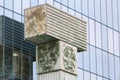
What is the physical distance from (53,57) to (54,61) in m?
0.36

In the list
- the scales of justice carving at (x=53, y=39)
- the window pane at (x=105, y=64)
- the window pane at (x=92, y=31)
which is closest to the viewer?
the scales of justice carving at (x=53, y=39)

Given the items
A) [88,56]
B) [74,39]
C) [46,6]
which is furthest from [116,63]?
[46,6]

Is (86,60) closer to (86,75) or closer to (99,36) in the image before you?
(86,75)

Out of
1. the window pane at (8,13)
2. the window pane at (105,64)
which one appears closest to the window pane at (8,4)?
the window pane at (8,13)

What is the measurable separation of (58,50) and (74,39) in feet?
8.26

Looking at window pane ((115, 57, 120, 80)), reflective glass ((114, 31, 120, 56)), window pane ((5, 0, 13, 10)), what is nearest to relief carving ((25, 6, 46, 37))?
window pane ((5, 0, 13, 10))

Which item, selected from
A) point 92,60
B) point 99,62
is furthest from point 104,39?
point 92,60

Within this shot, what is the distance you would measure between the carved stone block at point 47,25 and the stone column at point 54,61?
0.60m

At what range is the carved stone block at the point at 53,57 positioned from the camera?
55406 millimetres

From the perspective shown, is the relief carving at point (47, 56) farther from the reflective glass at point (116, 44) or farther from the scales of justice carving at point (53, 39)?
the reflective glass at point (116, 44)

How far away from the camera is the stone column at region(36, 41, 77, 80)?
55.3m

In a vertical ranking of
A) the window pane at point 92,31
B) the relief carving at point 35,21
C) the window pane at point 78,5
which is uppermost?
the window pane at point 78,5

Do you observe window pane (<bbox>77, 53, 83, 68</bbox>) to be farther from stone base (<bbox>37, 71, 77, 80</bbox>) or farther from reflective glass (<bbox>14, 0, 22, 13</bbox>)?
reflective glass (<bbox>14, 0, 22, 13</bbox>)

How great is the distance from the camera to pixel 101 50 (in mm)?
69000
